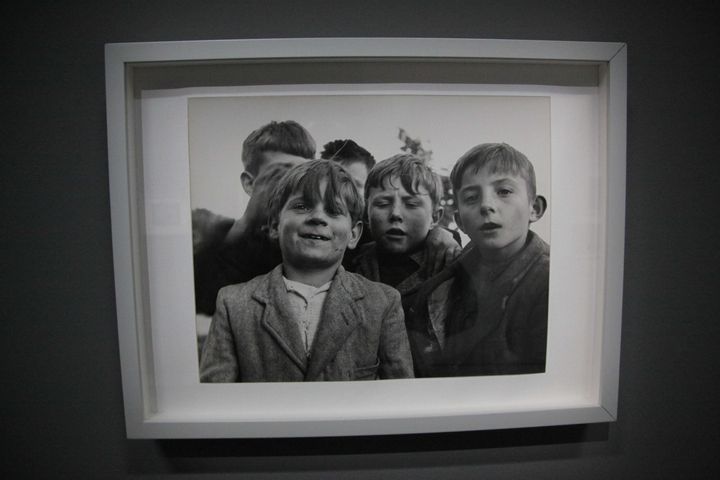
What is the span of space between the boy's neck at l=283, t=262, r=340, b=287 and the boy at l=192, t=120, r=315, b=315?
0.07ft

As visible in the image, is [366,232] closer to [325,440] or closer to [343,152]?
[343,152]

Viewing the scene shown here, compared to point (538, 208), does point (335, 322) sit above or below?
below

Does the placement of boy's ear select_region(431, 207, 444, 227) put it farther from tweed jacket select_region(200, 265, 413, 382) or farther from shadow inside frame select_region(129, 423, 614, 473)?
shadow inside frame select_region(129, 423, 614, 473)

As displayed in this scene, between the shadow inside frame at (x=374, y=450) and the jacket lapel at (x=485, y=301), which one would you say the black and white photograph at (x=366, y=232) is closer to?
the jacket lapel at (x=485, y=301)

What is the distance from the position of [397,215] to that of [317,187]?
12 cm

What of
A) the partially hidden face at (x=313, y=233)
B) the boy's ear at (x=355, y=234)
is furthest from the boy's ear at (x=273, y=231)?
the boy's ear at (x=355, y=234)

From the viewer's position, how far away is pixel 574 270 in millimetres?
580

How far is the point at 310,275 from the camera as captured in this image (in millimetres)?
557

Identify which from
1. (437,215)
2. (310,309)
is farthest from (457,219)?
(310,309)

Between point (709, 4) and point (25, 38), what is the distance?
3.30 ft

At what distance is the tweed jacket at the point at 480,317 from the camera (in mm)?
566

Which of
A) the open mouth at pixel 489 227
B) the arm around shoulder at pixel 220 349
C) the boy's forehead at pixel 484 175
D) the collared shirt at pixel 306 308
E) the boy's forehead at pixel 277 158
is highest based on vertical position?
the boy's forehead at pixel 277 158

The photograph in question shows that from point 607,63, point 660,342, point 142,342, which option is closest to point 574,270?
point 660,342

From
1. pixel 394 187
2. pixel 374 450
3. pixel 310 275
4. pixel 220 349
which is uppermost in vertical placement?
pixel 394 187
